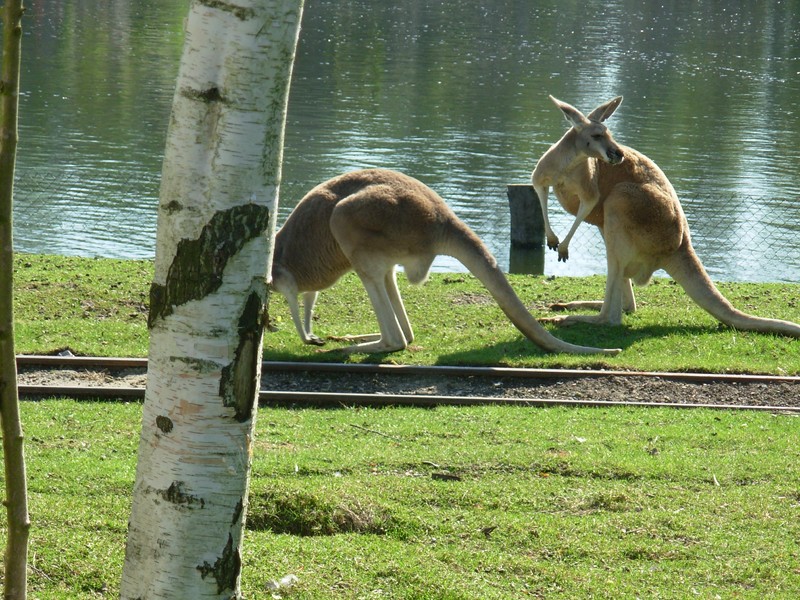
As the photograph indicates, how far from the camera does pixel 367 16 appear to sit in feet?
157

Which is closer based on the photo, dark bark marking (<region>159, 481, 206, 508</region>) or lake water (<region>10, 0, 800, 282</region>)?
dark bark marking (<region>159, 481, 206, 508</region>)

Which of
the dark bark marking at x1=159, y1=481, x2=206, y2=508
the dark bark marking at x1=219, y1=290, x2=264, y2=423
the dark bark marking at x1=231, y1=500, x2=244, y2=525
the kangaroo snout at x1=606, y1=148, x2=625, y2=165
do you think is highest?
the dark bark marking at x1=219, y1=290, x2=264, y2=423

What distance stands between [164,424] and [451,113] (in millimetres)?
24483

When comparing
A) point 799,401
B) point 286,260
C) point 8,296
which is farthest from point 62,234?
point 8,296

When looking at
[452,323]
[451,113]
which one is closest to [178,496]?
[452,323]

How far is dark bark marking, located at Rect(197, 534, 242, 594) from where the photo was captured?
2709 millimetres

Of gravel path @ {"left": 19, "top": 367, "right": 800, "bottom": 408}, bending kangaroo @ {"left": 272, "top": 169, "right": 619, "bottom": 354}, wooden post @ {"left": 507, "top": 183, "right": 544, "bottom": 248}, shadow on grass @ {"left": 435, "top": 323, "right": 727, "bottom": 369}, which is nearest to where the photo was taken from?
gravel path @ {"left": 19, "top": 367, "right": 800, "bottom": 408}

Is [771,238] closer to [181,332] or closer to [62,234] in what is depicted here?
[62,234]

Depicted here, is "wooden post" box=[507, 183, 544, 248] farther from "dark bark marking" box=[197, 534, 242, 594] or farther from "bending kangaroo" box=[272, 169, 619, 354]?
"dark bark marking" box=[197, 534, 242, 594]

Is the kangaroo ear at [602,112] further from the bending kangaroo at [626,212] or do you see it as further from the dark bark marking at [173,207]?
the dark bark marking at [173,207]

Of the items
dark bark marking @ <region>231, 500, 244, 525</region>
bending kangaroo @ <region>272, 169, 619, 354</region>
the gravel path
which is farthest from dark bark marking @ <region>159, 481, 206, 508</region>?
bending kangaroo @ <region>272, 169, 619, 354</region>

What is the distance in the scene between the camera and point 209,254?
8.58ft

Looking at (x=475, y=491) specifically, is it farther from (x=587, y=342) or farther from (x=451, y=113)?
(x=451, y=113)

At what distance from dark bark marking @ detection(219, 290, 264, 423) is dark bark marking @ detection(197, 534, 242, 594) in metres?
0.34
